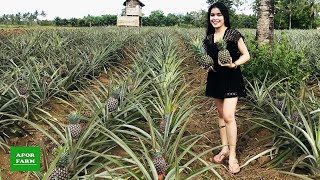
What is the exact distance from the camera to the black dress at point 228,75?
9.38 feet

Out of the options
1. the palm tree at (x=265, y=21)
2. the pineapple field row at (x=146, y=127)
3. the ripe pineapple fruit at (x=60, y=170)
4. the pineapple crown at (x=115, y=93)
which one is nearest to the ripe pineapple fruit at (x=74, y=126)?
the pineapple field row at (x=146, y=127)

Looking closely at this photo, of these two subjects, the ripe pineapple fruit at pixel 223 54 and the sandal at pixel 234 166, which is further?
the sandal at pixel 234 166

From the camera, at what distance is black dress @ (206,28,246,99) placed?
113 inches

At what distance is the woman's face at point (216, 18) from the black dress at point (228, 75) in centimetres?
10

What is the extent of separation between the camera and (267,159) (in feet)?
9.83

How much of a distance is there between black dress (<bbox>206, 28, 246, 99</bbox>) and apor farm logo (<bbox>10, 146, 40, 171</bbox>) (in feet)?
5.70

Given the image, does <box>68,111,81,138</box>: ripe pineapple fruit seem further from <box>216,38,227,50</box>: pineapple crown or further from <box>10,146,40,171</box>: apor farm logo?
<box>216,38,227,50</box>: pineapple crown

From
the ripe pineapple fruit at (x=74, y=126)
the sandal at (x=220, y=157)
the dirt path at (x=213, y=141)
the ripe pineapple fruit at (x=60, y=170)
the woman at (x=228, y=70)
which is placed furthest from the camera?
the sandal at (x=220, y=157)

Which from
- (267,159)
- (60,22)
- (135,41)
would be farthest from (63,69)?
(60,22)

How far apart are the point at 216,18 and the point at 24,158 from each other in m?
1.92

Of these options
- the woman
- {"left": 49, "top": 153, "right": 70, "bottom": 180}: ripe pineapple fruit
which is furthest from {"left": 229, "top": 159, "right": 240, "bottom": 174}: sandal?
{"left": 49, "top": 153, "right": 70, "bottom": 180}: ripe pineapple fruit

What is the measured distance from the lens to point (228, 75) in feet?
9.51

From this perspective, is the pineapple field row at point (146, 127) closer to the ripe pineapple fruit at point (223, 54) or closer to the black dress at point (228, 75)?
the black dress at point (228, 75)

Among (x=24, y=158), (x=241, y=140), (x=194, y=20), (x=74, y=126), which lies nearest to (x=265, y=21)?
(x=241, y=140)
